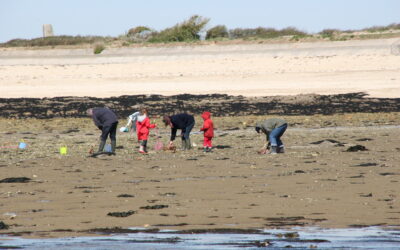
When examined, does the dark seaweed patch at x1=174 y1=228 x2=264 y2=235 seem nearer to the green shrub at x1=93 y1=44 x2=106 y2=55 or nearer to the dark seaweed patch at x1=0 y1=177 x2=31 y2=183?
the dark seaweed patch at x1=0 y1=177 x2=31 y2=183

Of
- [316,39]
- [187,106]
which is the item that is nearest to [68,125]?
[187,106]

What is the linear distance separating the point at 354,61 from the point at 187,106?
13618 mm

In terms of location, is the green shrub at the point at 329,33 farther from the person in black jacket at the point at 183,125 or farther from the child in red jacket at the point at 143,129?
the child in red jacket at the point at 143,129

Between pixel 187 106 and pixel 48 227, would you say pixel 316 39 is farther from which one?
pixel 48 227

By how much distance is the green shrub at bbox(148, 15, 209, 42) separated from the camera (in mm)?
59312

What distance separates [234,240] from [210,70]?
36.4m

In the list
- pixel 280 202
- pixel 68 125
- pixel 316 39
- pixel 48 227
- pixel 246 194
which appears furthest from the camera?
pixel 316 39

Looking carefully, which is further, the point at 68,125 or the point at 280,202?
the point at 68,125

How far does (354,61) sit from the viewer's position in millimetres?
45438

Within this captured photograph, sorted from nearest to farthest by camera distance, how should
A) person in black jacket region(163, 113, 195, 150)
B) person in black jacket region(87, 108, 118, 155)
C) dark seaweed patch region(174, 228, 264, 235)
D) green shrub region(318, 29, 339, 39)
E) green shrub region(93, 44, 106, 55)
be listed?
1. dark seaweed patch region(174, 228, 264, 235)
2. person in black jacket region(87, 108, 118, 155)
3. person in black jacket region(163, 113, 195, 150)
4. green shrub region(93, 44, 106, 55)
5. green shrub region(318, 29, 339, 39)

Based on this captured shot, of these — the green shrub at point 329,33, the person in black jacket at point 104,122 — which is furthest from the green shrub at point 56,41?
the person in black jacket at point 104,122

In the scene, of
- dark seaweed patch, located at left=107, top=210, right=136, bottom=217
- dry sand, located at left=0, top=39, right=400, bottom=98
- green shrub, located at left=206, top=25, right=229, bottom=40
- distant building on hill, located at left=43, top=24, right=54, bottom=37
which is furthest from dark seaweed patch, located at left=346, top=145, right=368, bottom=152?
distant building on hill, located at left=43, top=24, right=54, bottom=37

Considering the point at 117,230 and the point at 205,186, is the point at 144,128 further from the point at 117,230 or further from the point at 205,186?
the point at 117,230

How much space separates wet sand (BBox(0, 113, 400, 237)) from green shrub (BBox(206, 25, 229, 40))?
125 feet
